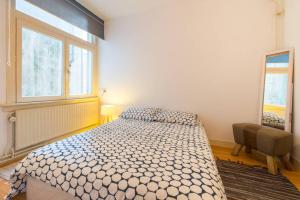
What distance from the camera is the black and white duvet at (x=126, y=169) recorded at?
36.6 inches

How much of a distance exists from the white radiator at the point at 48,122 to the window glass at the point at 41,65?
30cm

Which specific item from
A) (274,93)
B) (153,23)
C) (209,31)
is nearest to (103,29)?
(153,23)

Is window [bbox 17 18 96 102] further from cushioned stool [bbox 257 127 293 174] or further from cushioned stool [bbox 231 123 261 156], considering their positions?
cushioned stool [bbox 257 127 293 174]

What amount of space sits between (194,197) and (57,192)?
973 millimetres

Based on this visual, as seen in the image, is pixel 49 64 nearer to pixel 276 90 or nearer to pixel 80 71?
pixel 80 71

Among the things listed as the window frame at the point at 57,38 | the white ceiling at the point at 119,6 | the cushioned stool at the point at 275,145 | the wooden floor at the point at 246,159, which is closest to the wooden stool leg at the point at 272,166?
the cushioned stool at the point at 275,145

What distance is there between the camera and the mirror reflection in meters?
2.20

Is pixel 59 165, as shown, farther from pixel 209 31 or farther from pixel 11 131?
pixel 209 31

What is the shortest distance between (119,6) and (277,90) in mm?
2955

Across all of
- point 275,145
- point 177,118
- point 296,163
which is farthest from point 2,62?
point 296,163

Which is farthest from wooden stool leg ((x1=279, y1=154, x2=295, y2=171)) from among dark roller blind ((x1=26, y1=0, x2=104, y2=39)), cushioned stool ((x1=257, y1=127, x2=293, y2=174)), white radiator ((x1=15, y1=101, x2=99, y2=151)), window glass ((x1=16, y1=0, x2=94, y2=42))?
window glass ((x1=16, y1=0, x2=94, y2=42))

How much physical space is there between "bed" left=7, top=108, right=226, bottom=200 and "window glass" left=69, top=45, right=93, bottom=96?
5.83ft

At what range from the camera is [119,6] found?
2918 millimetres

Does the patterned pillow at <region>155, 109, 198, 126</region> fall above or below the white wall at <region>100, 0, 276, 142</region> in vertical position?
below
